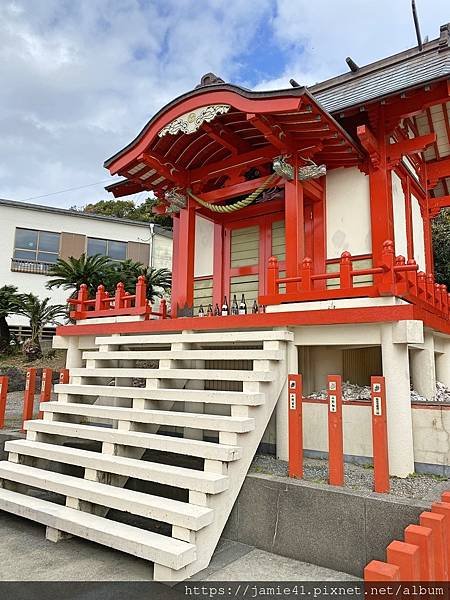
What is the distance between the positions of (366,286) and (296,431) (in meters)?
2.29

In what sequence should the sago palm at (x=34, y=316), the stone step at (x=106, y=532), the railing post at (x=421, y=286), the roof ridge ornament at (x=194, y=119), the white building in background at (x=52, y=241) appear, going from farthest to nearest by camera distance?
the white building in background at (x=52, y=241)
the sago palm at (x=34, y=316)
the roof ridge ornament at (x=194, y=119)
the railing post at (x=421, y=286)
the stone step at (x=106, y=532)

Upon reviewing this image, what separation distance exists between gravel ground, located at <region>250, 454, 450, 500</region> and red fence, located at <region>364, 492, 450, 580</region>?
1005 millimetres

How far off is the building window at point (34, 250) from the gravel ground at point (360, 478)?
17.0 m

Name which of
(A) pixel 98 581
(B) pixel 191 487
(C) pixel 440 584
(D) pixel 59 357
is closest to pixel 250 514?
(B) pixel 191 487

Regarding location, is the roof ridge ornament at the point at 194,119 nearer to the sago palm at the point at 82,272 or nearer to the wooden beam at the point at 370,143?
the wooden beam at the point at 370,143

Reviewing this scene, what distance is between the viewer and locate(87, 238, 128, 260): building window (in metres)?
21.0

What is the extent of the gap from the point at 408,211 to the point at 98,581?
7.58 meters

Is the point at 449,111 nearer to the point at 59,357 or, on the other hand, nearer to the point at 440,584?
the point at 440,584

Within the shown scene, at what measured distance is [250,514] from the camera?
4.21 m

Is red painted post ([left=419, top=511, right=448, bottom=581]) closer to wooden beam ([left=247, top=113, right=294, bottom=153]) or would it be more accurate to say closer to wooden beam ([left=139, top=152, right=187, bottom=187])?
wooden beam ([left=247, top=113, right=294, bottom=153])

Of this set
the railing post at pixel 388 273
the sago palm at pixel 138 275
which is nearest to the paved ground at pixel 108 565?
the railing post at pixel 388 273

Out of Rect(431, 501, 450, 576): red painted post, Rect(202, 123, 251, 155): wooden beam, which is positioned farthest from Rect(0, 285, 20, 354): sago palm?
Rect(431, 501, 450, 576): red painted post

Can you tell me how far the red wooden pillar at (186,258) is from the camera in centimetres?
786

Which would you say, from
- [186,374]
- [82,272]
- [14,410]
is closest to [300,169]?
[186,374]
